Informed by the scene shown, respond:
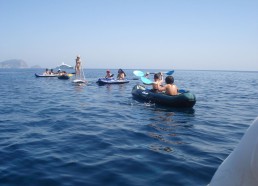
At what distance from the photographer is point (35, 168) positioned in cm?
558

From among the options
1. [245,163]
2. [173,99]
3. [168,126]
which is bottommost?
[168,126]

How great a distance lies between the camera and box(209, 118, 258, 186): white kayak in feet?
4.49

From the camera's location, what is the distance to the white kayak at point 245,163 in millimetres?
1369

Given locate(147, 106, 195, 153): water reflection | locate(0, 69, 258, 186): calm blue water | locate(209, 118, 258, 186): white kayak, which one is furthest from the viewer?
locate(147, 106, 195, 153): water reflection

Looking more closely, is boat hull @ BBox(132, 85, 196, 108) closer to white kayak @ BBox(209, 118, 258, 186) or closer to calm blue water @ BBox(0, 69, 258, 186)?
calm blue water @ BBox(0, 69, 258, 186)

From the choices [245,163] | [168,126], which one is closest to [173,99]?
[168,126]

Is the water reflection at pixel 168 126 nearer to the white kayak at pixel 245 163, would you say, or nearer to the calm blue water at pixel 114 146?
the calm blue water at pixel 114 146

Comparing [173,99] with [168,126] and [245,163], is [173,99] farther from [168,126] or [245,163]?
[245,163]

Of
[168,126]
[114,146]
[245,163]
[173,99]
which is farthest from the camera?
[173,99]

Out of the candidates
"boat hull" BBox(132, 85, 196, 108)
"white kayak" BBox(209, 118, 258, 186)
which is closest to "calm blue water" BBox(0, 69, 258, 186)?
"boat hull" BBox(132, 85, 196, 108)

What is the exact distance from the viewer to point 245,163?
1.42 m

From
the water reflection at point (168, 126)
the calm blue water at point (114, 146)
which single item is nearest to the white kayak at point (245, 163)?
the calm blue water at point (114, 146)

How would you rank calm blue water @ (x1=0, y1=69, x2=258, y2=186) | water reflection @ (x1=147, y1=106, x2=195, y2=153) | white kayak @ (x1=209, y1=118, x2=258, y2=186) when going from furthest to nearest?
water reflection @ (x1=147, y1=106, x2=195, y2=153) < calm blue water @ (x1=0, y1=69, x2=258, y2=186) < white kayak @ (x1=209, y1=118, x2=258, y2=186)

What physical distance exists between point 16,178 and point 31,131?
3831 mm
